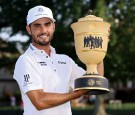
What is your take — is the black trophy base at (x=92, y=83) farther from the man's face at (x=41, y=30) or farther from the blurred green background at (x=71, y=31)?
the blurred green background at (x=71, y=31)

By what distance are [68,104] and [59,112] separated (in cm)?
14

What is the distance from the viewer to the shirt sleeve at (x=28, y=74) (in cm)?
378

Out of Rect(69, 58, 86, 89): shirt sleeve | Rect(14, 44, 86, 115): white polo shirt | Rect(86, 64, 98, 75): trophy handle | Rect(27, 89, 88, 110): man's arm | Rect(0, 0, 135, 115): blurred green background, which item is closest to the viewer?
Rect(27, 89, 88, 110): man's arm

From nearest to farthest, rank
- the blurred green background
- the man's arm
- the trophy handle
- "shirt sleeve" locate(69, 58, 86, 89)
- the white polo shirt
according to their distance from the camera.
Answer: the man's arm
the white polo shirt
the trophy handle
"shirt sleeve" locate(69, 58, 86, 89)
the blurred green background

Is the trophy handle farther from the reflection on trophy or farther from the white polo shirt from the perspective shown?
the white polo shirt

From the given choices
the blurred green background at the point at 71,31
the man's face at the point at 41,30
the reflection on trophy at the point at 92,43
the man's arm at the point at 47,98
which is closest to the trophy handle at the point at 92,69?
the reflection on trophy at the point at 92,43

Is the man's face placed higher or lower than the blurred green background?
lower

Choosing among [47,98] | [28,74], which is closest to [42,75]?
[28,74]

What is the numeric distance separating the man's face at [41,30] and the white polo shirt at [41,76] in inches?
3.7

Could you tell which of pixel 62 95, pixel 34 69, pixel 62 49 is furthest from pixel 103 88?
pixel 62 49

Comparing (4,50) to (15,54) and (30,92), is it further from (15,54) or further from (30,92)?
(30,92)

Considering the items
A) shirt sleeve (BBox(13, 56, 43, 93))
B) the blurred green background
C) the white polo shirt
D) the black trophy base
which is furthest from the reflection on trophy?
the blurred green background

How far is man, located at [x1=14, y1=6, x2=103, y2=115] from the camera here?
3732mm

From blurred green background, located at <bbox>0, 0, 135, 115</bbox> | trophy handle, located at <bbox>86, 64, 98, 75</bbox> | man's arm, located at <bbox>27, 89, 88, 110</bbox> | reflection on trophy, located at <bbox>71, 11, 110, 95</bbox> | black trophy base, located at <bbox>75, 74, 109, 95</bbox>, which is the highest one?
blurred green background, located at <bbox>0, 0, 135, 115</bbox>
